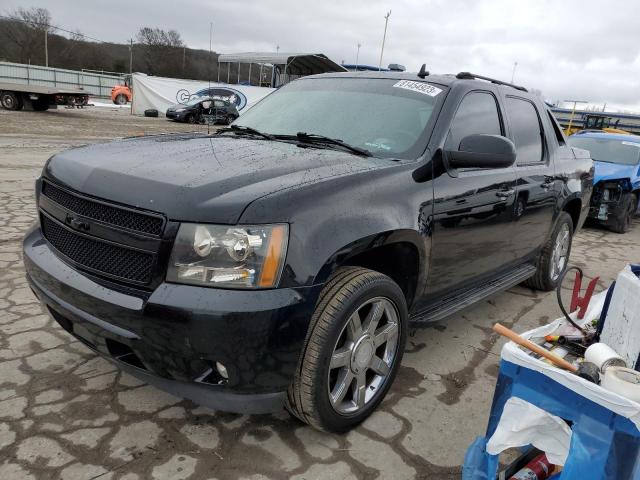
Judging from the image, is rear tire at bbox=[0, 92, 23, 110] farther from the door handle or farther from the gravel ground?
the door handle

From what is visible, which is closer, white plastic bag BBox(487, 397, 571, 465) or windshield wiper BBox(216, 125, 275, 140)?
white plastic bag BBox(487, 397, 571, 465)

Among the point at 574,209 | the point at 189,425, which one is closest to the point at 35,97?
the point at 574,209

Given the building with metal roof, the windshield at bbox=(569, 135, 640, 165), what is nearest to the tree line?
the building with metal roof

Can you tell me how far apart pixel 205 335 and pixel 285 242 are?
0.45m

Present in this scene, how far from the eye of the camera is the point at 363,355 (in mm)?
2357

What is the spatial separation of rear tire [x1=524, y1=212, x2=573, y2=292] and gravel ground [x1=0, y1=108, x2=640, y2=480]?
1366mm

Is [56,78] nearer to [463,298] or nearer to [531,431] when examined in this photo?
[463,298]

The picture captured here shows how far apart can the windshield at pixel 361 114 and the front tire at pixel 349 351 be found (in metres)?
0.87

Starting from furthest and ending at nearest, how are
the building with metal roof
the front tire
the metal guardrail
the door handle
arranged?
the metal guardrail
the building with metal roof
the door handle
the front tire

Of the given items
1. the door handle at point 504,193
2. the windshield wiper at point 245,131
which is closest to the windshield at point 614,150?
Result: the door handle at point 504,193

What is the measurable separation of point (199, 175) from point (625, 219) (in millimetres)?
8229

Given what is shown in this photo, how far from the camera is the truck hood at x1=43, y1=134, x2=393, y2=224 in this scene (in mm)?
1944

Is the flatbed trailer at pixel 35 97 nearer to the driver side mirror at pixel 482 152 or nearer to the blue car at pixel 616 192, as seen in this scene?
the blue car at pixel 616 192

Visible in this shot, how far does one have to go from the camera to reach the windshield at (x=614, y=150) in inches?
347
